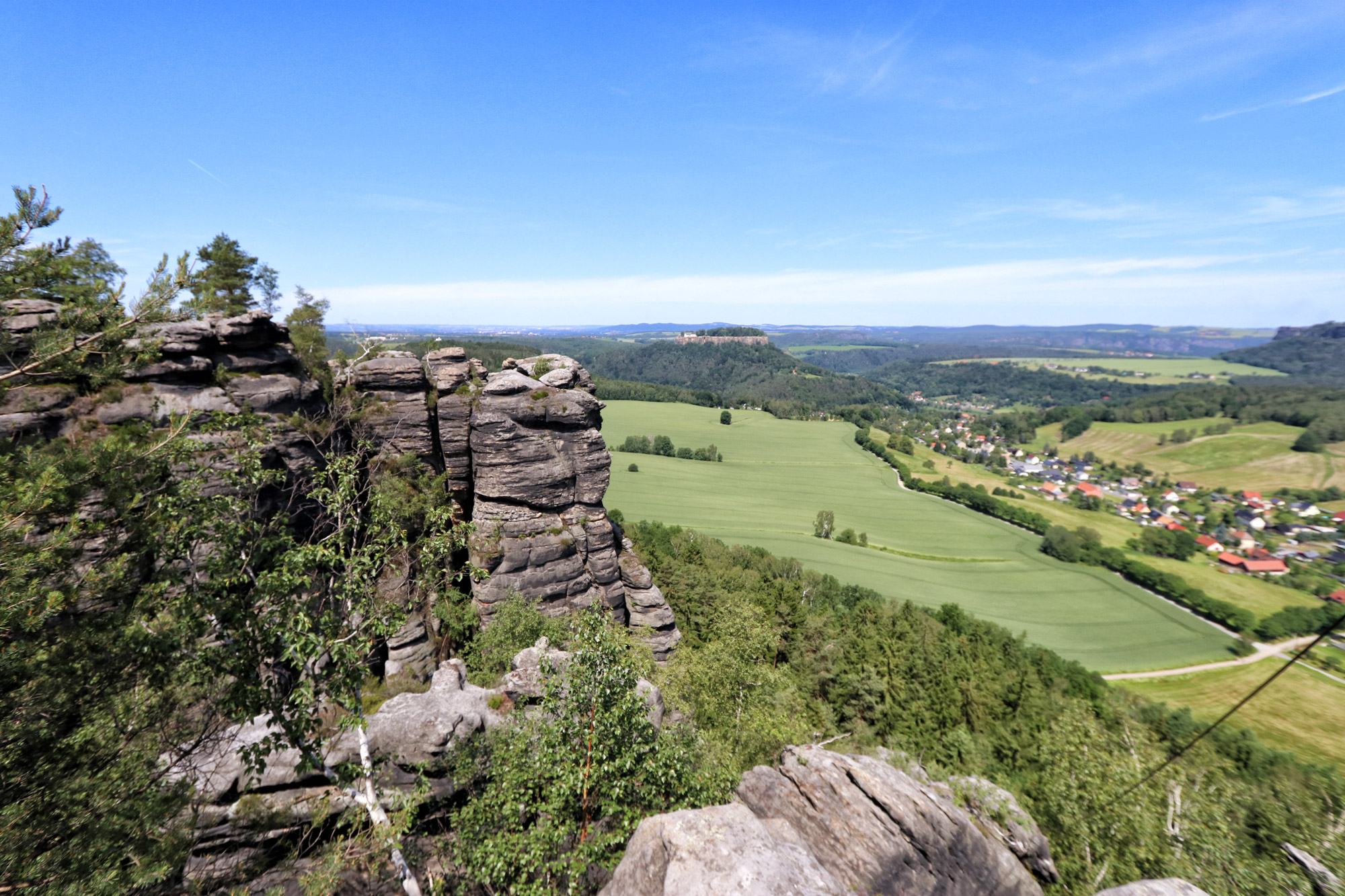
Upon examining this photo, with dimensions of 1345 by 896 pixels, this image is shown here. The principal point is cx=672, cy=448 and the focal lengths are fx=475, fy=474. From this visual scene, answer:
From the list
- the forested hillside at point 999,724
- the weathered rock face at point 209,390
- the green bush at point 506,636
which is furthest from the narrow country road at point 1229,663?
the weathered rock face at point 209,390

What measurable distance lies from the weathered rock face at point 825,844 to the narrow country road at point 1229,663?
37092 millimetres

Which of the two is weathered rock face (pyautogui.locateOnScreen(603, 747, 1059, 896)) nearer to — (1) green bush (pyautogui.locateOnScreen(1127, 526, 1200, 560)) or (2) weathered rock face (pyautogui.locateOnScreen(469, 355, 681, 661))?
(2) weathered rock face (pyautogui.locateOnScreen(469, 355, 681, 661))

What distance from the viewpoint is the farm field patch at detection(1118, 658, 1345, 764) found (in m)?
32.9

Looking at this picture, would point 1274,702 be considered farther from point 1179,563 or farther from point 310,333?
point 310,333

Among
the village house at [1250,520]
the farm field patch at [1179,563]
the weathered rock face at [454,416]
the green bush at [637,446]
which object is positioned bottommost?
the farm field patch at [1179,563]

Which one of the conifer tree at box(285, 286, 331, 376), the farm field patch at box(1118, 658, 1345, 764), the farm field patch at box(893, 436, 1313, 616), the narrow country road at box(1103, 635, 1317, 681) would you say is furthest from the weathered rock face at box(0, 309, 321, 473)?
the farm field patch at box(893, 436, 1313, 616)

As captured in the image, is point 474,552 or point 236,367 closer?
point 236,367

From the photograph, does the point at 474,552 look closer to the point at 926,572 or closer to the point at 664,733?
the point at 664,733

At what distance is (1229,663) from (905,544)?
28.5 metres

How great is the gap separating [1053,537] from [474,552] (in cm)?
7253

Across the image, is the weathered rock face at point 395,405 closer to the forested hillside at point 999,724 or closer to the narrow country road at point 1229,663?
the forested hillside at point 999,724

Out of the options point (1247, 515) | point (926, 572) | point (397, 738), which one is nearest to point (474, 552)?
point (397, 738)

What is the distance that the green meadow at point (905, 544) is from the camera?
4544 cm

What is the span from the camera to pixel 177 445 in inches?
258
